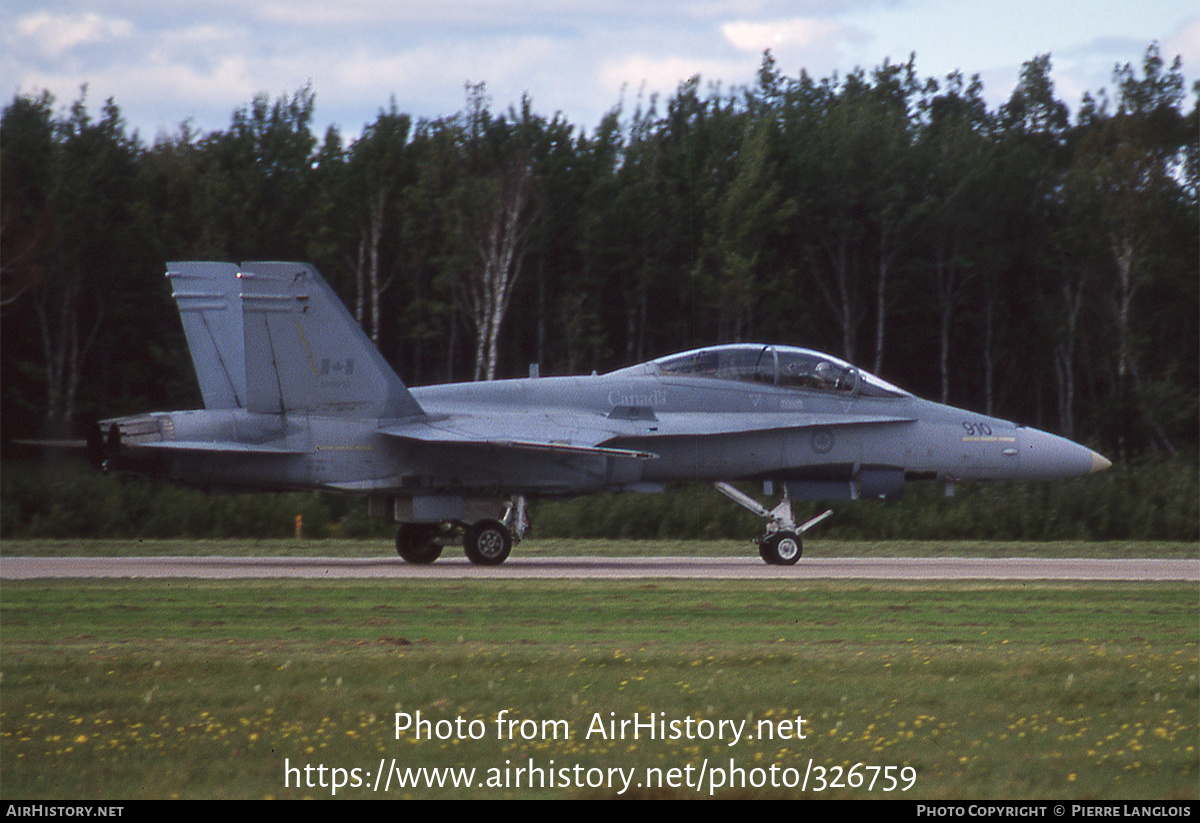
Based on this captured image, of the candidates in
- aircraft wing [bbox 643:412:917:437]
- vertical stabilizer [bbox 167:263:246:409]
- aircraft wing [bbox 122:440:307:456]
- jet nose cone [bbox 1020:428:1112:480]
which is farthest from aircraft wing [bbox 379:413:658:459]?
jet nose cone [bbox 1020:428:1112:480]

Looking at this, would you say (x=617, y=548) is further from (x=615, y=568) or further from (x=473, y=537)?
(x=473, y=537)

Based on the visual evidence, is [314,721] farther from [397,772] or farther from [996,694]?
[996,694]

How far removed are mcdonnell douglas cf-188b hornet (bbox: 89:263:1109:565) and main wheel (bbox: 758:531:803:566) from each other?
0.03 metres

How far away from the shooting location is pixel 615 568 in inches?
795

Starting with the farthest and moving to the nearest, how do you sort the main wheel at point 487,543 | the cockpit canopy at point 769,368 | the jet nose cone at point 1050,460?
the jet nose cone at point 1050,460, the cockpit canopy at point 769,368, the main wheel at point 487,543

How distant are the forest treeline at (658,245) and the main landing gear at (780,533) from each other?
20185mm

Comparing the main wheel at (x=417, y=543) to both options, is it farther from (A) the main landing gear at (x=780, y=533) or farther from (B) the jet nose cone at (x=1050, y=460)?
(B) the jet nose cone at (x=1050, y=460)

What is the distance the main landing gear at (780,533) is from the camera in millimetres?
21406

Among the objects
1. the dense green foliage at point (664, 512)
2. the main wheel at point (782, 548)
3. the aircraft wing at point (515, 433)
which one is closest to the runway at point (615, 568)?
the main wheel at point (782, 548)

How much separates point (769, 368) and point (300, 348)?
7658mm

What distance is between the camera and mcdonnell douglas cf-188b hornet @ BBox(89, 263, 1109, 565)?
62.5 feet

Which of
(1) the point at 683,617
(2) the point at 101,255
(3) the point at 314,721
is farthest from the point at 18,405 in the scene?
(3) the point at 314,721

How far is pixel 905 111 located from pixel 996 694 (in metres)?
51.8

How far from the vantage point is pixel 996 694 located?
9.16 metres
